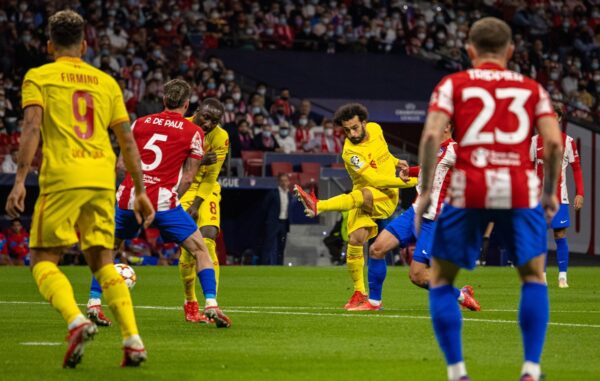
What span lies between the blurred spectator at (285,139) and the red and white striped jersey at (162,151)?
60.7 ft

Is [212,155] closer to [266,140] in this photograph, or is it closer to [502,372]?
[502,372]

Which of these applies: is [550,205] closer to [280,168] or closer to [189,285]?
[189,285]

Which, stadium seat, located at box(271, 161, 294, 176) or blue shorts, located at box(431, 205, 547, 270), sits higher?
blue shorts, located at box(431, 205, 547, 270)

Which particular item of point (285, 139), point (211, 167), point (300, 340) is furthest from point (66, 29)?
point (285, 139)

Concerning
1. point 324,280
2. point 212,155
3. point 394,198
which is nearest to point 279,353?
point 212,155

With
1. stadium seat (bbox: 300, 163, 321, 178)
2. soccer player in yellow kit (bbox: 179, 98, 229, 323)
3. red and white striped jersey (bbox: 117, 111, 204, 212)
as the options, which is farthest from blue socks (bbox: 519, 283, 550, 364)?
stadium seat (bbox: 300, 163, 321, 178)

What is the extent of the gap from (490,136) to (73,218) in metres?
2.80

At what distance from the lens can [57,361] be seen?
8.78m

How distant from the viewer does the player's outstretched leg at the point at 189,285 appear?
12117 millimetres

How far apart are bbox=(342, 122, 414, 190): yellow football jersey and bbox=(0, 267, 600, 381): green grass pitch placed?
1500 mm

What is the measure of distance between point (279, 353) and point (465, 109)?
2976 mm

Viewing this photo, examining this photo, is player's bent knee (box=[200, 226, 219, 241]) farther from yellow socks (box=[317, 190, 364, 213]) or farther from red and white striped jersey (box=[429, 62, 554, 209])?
red and white striped jersey (box=[429, 62, 554, 209])

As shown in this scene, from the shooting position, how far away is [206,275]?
11.5m

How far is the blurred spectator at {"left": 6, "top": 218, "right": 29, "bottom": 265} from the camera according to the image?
25.0 metres
